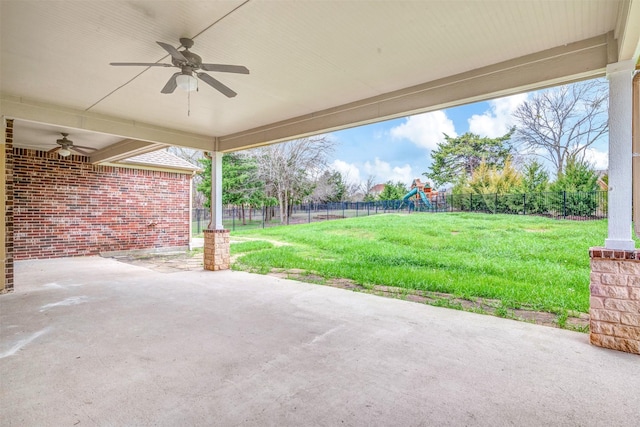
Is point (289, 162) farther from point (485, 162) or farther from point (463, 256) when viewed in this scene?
point (463, 256)

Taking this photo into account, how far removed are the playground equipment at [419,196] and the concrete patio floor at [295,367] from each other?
50.7ft

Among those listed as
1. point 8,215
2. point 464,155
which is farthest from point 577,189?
point 8,215

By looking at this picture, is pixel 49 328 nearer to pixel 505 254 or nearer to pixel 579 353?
pixel 579 353

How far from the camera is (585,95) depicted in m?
15.6

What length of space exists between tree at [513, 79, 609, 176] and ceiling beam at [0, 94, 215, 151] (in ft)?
51.1

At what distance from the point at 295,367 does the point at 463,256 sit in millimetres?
7126

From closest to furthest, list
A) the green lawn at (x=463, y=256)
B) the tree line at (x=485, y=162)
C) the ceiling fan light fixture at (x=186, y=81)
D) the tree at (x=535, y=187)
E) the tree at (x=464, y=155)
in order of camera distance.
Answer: the ceiling fan light fixture at (x=186, y=81) < the green lawn at (x=463, y=256) < the tree at (x=535, y=187) < the tree line at (x=485, y=162) < the tree at (x=464, y=155)

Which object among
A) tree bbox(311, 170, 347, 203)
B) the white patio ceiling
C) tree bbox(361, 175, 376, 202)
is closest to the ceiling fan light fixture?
the white patio ceiling

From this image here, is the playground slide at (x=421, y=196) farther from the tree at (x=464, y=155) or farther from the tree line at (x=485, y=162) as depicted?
the tree at (x=464, y=155)

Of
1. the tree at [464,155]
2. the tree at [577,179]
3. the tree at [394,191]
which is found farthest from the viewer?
the tree at [394,191]

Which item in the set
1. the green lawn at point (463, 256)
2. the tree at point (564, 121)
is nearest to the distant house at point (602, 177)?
the tree at point (564, 121)

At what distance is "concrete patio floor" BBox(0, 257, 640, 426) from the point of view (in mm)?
2039

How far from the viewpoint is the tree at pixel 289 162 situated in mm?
19156

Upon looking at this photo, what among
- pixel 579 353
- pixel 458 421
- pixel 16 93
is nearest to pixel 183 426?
pixel 458 421
